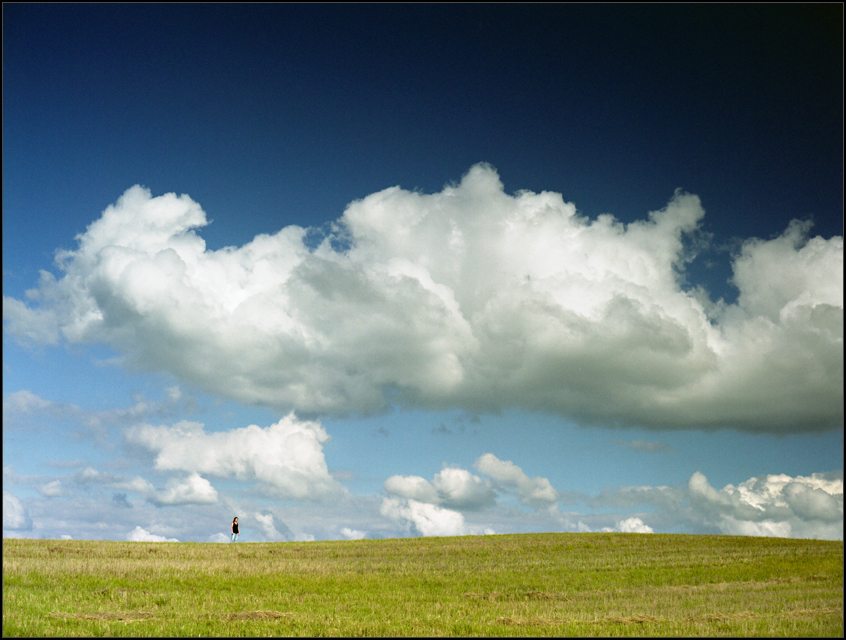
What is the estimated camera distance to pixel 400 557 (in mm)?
45156

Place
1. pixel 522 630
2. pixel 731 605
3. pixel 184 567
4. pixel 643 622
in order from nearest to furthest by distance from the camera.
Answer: pixel 522 630 < pixel 643 622 < pixel 731 605 < pixel 184 567

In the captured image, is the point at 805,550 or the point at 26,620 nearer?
the point at 26,620

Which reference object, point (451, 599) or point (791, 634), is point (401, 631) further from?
point (791, 634)

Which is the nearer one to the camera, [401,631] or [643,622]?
[401,631]

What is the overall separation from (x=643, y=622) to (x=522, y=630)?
449cm

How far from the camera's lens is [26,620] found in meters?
20.1

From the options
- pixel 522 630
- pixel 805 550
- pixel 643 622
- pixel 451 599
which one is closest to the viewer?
pixel 522 630

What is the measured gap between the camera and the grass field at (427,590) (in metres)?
20.7

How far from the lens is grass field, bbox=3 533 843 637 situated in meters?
20.7

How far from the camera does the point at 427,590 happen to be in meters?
30.6

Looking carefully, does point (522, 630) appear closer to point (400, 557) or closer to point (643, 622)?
point (643, 622)

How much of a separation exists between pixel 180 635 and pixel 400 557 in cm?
2748

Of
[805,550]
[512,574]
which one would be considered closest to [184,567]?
[512,574]

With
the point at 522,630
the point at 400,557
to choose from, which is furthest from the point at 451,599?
the point at 400,557
